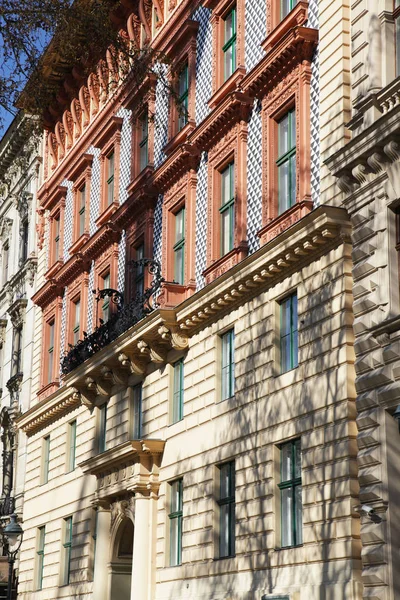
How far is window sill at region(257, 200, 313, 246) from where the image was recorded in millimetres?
23578

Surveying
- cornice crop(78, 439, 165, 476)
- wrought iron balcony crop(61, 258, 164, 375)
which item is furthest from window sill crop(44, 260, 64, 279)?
cornice crop(78, 439, 165, 476)

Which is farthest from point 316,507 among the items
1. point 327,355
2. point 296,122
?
point 296,122

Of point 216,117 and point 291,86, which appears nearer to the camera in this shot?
point 291,86

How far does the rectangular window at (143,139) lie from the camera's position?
111 ft

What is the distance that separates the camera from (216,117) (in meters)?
28.3

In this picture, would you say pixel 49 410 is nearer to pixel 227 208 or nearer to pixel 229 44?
pixel 227 208

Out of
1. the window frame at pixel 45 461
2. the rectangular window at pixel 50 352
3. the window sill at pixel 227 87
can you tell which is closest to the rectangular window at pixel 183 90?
the window sill at pixel 227 87

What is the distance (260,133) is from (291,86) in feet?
5.58

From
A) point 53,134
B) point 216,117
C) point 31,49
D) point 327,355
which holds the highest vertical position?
point 53,134

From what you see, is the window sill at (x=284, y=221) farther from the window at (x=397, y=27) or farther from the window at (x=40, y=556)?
the window at (x=40, y=556)

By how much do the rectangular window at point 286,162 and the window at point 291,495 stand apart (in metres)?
5.15

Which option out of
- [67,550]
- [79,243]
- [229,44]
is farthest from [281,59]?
[67,550]

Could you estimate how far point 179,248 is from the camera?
30609mm

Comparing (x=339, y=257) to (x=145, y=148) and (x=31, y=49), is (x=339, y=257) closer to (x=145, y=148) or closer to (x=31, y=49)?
(x=31, y=49)
